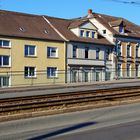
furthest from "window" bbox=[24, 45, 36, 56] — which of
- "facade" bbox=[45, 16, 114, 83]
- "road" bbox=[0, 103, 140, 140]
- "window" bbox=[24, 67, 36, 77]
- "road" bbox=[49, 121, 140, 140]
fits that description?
"road" bbox=[49, 121, 140, 140]

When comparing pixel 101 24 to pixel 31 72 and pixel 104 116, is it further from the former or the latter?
pixel 104 116

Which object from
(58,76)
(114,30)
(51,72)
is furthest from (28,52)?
(114,30)

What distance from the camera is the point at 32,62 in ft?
163

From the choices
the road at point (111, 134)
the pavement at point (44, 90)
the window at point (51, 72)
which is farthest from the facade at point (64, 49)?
the road at point (111, 134)

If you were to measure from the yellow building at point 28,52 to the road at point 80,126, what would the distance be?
94.0ft

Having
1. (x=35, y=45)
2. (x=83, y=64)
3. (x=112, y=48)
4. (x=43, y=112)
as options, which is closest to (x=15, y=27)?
(x=35, y=45)

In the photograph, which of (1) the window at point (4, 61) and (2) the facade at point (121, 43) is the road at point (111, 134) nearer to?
(1) the window at point (4, 61)

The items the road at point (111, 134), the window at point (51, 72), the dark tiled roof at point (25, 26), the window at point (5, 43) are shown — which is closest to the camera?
the road at point (111, 134)

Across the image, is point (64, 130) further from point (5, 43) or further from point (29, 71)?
point (29, 71)

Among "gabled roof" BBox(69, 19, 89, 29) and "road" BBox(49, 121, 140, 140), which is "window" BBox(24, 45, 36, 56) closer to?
"gabled roof" BBox(69, 19, 89, 29)

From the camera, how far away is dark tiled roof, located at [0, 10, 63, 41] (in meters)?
48.2

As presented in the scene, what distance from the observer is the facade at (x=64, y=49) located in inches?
1874

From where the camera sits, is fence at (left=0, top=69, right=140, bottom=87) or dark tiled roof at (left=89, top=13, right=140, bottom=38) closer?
fence at (left=0, top=69, right=140, bottom=87)

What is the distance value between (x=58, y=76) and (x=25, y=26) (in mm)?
6832
